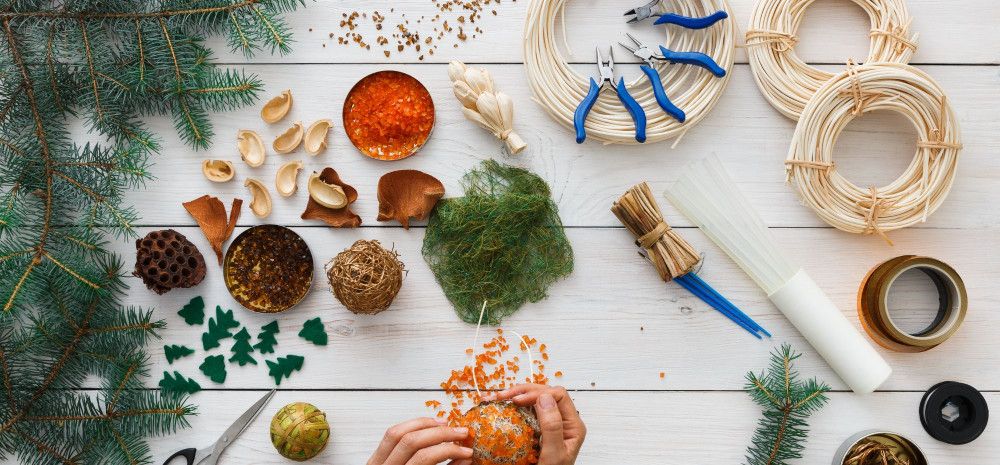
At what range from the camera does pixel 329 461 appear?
57.0 inches

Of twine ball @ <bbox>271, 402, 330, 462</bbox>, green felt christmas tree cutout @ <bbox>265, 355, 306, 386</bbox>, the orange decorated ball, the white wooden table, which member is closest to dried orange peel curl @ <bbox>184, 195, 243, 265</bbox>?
the white wooden table

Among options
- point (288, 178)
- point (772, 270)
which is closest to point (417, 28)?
point (288, 178)

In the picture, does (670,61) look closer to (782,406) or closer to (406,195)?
(406,195)

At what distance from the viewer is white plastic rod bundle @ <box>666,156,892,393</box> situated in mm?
1396

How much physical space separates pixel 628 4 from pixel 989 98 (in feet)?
2.61

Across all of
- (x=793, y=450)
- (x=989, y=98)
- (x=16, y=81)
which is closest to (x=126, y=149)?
(x=16, y=81)

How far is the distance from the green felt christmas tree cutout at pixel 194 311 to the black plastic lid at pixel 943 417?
1.53 meters

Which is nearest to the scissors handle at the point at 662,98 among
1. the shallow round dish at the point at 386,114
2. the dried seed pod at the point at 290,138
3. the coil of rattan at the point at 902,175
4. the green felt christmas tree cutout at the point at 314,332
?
the coil of rattan at the point at 902,175

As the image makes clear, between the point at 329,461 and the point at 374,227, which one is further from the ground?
the point at 374,227

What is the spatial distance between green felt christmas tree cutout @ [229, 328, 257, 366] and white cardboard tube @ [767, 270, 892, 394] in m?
1.11

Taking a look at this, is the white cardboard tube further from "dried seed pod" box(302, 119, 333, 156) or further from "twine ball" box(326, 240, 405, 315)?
"dried seed pod" box(302, 119, 333, 156)

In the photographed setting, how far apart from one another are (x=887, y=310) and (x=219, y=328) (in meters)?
1.39

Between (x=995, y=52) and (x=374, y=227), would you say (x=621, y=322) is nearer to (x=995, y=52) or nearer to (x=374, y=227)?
(x=374, y=227)

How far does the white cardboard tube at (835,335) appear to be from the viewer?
1.39m
